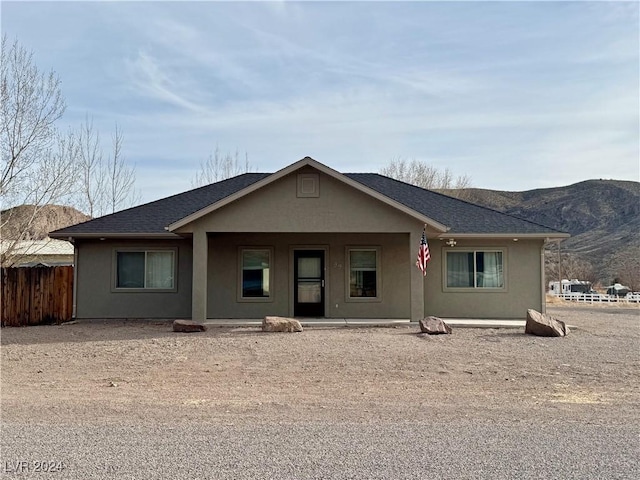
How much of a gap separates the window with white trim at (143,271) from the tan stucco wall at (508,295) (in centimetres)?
779

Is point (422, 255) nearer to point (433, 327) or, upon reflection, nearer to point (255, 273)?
point (433, 327)

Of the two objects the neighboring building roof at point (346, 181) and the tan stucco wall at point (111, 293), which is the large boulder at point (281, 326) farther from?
the tan stucco wall at point (111, 293)

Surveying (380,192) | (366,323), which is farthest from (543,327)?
(380,192)

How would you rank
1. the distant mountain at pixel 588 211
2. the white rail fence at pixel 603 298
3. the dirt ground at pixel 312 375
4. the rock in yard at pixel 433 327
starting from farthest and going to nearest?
the distant mountain at pixel 588 211 → the white rail fence at pixel 603 298 → the rock in yard at pixel 433 327 → the dirt ground at pixel 312 375

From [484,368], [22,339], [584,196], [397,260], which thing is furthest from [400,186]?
[584,196]

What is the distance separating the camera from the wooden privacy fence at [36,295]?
16672mm

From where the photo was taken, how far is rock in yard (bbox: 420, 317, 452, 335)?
14461 mm

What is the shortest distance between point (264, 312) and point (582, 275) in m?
44.9

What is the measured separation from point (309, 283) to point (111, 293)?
19.4 ft

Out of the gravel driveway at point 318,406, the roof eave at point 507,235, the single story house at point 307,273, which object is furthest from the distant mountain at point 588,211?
the gravel driveway at point 318,406

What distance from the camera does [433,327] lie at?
14.5m

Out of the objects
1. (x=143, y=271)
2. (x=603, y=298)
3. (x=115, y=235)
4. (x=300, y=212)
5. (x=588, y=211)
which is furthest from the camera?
(x=588, y=211)

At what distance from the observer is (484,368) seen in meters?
10.5

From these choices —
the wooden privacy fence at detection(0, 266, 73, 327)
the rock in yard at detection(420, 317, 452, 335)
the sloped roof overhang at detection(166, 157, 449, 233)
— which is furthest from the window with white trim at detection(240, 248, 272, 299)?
the wooden privacy fence at detection(0, 266, 73, 327)
